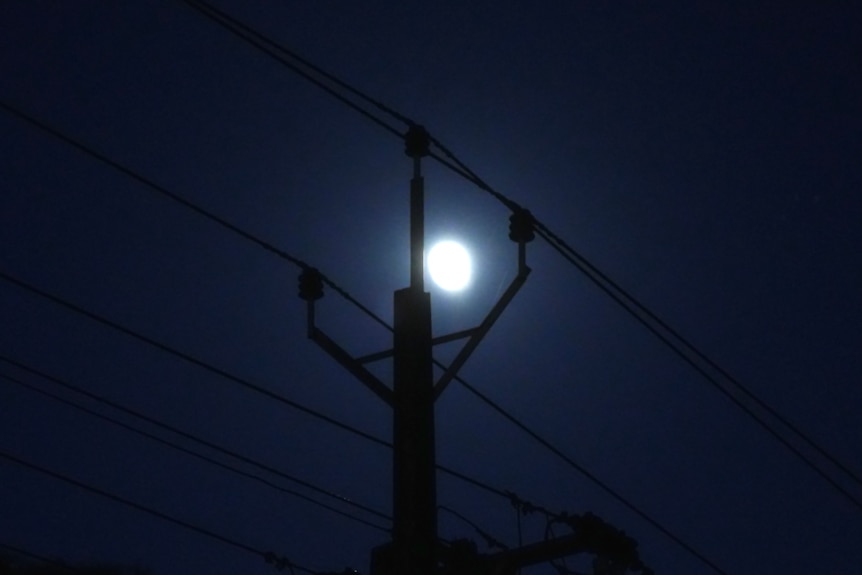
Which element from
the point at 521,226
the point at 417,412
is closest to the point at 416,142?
the point at 521,226

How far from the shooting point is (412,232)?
39.4ft

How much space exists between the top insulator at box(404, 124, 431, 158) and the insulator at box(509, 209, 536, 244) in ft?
4.45

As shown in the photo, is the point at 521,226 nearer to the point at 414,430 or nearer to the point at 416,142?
the point at 416,142

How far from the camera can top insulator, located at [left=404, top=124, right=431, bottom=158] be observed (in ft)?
41.3

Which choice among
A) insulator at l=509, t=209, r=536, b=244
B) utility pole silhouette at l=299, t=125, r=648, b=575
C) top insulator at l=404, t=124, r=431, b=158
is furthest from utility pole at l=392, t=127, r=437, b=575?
insulator at l=509, t=209, r=536, b=244

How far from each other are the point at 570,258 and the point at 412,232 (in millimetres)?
3042

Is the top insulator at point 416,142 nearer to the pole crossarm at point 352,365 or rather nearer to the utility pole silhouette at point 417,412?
the utility pole silhouette at point 417,412

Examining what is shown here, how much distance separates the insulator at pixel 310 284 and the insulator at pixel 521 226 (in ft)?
7.65

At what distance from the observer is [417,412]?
10.5 meters

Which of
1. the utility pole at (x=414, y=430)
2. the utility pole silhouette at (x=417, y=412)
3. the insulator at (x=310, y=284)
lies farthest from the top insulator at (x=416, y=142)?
the insulator at (x=310, y=284)

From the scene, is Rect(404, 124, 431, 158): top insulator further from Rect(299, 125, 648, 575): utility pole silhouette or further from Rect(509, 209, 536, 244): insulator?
Rect(509, 209, 536, 244): insulator

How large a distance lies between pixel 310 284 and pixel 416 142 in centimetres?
191

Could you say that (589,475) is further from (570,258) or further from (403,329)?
(403,329)

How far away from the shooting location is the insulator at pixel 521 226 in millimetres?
13227
